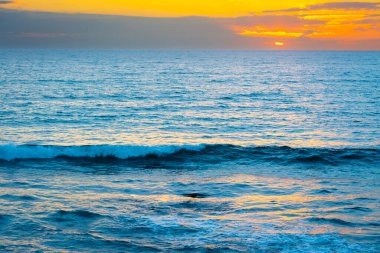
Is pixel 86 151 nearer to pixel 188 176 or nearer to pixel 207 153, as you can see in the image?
pixel 207 153

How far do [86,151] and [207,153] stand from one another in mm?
7218

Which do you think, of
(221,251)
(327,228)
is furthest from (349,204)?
(221,251)

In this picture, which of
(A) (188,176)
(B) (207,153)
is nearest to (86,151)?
(B) (207,153)

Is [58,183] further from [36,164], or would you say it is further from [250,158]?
[250,158]

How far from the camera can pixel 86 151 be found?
28609 millimetres

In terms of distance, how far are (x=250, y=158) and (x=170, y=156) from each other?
15.4 ft

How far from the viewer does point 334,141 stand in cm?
3144

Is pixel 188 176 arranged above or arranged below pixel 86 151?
below

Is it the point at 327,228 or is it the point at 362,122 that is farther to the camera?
the point at 362,122

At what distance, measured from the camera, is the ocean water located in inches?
607

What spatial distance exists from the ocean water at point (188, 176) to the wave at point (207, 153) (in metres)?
0.08

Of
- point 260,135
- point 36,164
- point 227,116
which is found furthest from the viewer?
point 227,116

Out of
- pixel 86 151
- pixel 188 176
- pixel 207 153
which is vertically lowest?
pixel 188 176

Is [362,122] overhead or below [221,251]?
overhead
